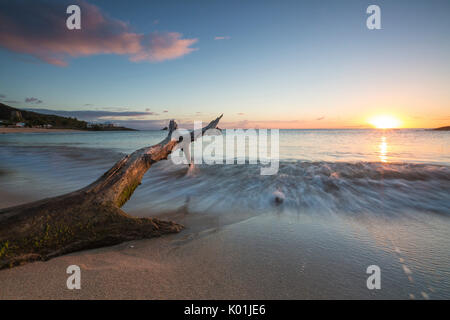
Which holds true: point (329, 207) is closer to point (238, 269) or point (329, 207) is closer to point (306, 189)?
point (306, 189)

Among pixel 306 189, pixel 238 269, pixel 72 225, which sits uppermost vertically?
pixel 72 225

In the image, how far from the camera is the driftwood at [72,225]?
2539 millimetres

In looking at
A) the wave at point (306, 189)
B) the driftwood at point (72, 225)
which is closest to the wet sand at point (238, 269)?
the driftwood at point (72, 225)

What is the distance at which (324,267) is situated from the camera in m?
2.65

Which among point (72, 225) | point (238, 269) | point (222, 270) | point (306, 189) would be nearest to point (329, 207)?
point (306, 189)

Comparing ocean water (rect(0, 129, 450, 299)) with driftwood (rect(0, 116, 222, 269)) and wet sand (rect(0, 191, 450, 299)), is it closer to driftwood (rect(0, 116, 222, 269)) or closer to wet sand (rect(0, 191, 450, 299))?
wet sand (rect(0, 191, 450, 299))

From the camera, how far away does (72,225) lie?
289 cm

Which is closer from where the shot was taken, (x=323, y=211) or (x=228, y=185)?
(x=323, y=211)

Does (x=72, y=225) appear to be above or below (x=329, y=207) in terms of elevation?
above
